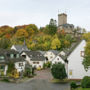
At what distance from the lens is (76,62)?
3528cm

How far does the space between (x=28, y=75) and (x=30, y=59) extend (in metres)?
17.6

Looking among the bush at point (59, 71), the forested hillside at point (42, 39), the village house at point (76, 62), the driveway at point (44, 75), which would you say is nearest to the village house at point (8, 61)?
the driveway at point (44, 75)

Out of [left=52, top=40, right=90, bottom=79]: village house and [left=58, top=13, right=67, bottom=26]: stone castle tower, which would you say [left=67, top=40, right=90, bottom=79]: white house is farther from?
[left=58, top=13, right=67, bottom=26]: stone castle tower

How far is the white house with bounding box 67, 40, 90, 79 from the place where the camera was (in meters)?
35.0

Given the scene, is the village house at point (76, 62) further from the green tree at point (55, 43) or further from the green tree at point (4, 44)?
the green tree at point (4, 44)

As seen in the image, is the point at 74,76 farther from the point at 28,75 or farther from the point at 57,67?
the point at 28,75

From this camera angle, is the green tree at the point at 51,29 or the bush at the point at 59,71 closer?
the bush at the point at 59,71

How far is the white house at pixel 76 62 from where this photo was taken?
115 ft

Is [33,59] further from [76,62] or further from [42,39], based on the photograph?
[42,39]

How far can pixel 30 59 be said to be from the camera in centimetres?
5953

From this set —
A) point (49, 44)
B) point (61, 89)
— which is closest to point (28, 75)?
point (61, 89)

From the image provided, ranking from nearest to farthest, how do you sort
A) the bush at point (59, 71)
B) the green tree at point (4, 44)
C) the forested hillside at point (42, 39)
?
the bush at point (59, 71)
the forested hillside at point (42, 39)
the green tree at point (4, 44)

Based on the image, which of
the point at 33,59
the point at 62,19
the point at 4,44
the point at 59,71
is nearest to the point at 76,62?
the point at 59,71

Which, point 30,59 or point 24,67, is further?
point 30,59
